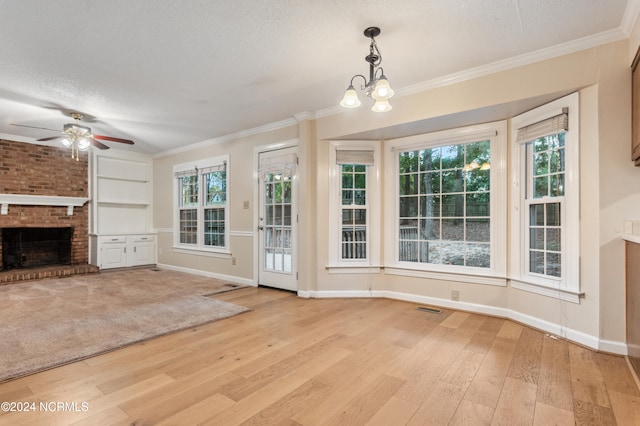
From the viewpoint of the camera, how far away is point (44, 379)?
2.25 meters

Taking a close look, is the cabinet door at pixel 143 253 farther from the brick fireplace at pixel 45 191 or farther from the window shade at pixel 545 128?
the window shade at pixel 545 128

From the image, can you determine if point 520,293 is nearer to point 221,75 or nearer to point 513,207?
point 513,207

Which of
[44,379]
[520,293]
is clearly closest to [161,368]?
[44,379]

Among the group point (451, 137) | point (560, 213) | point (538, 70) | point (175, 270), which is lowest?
point (175, 270)

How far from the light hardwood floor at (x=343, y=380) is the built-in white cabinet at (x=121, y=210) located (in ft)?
15.3

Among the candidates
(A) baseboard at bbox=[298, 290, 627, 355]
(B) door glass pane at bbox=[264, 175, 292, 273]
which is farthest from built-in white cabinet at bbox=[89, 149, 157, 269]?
(A) baseboard at bbox=[298, 290, 627, 355]

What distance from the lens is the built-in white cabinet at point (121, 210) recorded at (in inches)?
263

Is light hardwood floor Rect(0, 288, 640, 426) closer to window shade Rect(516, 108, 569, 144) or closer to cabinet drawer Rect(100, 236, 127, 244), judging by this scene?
window shade Rect(516, 108, 569, 144)

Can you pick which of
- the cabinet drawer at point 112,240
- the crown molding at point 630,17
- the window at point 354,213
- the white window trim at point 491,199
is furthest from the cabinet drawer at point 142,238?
the crown molding at point 630,17

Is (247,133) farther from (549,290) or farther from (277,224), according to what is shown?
(549,290)

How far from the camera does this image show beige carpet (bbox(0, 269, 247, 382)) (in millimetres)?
2682

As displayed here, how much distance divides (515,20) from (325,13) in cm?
145

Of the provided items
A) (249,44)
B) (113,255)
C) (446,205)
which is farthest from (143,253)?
(446,205)

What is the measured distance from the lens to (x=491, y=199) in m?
3.68
